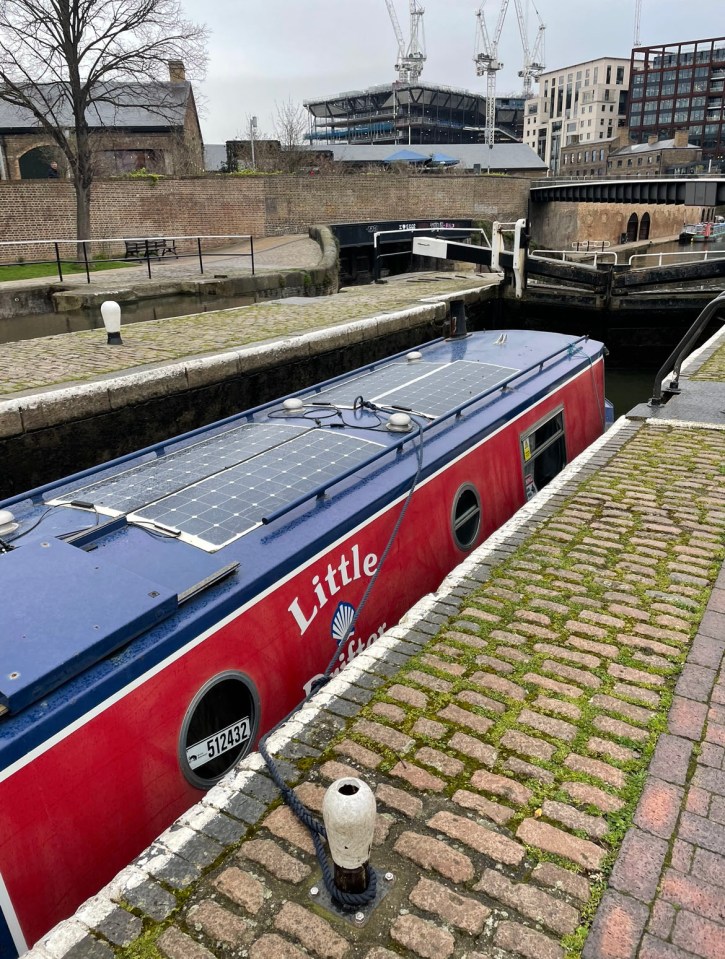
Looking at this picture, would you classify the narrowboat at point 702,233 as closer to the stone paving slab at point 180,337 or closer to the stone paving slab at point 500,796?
the stone paving slab at point 180,337

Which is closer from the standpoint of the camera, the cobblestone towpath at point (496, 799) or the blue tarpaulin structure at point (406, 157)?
the cobblestone towpath at point (496, 799)

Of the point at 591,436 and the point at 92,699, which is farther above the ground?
the point at 92,699

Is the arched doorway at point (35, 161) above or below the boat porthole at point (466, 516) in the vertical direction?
above

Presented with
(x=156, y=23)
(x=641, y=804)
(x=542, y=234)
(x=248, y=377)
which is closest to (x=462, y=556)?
(x=641, y=804)

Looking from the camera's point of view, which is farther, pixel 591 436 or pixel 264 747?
pixel 591 436

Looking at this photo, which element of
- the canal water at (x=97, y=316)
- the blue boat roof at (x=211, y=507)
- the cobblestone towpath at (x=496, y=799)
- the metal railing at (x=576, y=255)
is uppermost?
the metal railing at (x=576, y=255)

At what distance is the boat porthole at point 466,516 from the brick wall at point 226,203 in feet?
69.3

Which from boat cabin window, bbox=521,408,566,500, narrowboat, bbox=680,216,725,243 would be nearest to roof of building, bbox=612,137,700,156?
narrowboat, bbox=680,216,725,243

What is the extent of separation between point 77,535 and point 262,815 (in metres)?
1.90

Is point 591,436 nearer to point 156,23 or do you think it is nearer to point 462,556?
point 462,556

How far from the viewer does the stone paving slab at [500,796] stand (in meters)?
2.28

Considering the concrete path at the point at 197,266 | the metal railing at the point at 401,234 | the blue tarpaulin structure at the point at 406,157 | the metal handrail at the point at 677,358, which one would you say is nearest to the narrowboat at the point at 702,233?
the blue tarpaulin structure at the point at 406,157

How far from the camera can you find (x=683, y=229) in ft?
169

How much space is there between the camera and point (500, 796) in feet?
9.26
